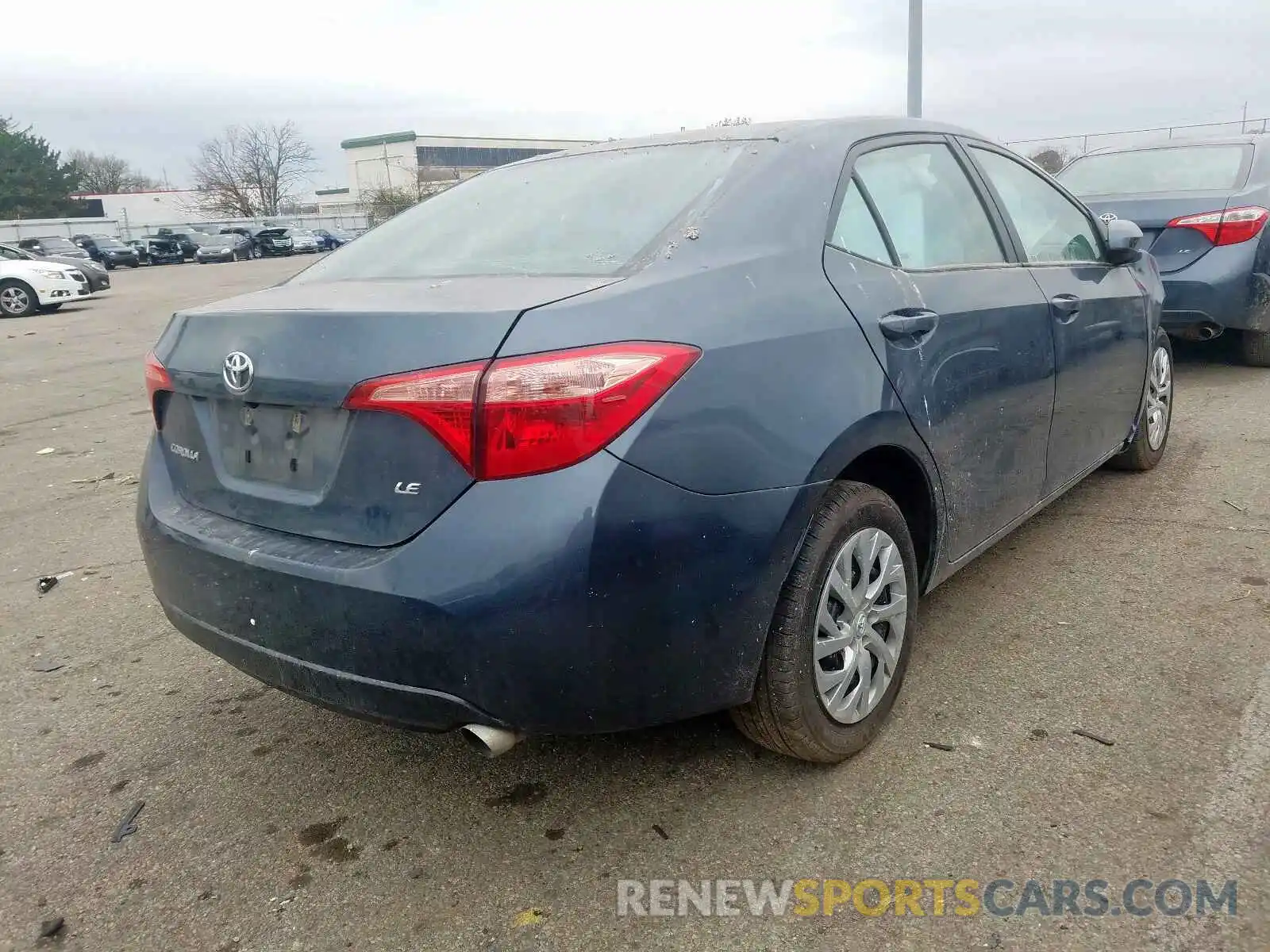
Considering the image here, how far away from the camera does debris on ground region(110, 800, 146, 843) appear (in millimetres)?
2391

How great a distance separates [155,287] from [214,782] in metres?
26.4

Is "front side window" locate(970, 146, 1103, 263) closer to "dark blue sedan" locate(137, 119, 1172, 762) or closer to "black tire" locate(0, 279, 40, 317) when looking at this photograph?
"dark blue sedan" locate(137, 119, 1172, 762)

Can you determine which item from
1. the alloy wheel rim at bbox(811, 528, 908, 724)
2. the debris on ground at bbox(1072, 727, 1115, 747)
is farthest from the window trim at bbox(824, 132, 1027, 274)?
the debris on ground at bbox(1072, 727, 1115, 747)

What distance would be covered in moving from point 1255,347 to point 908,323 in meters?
5.73

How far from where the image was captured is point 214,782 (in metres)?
2.61

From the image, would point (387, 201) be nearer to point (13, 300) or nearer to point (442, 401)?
point (13, 300)

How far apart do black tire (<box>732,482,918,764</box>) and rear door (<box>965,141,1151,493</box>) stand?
51.3 inches

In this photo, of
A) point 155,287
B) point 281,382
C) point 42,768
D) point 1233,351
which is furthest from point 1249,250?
point 155,287

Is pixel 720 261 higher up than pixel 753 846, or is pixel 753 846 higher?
pixel 720 261

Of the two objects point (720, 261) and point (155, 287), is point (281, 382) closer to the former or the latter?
point (720, 261)

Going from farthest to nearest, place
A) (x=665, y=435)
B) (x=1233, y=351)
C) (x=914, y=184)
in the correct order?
(x=1233, y=351) < (x=914, y=184) < (x=665, y=435)

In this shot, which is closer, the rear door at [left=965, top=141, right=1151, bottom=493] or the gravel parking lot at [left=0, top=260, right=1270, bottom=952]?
the gravel parking lot at [left=0, top=260, right=1270, bottom=952]

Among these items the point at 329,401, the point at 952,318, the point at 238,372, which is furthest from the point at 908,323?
the point at 238,372

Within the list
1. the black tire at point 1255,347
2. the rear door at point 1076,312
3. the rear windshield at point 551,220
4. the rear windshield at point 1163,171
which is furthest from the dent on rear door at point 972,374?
the black tire at point 1255,347
